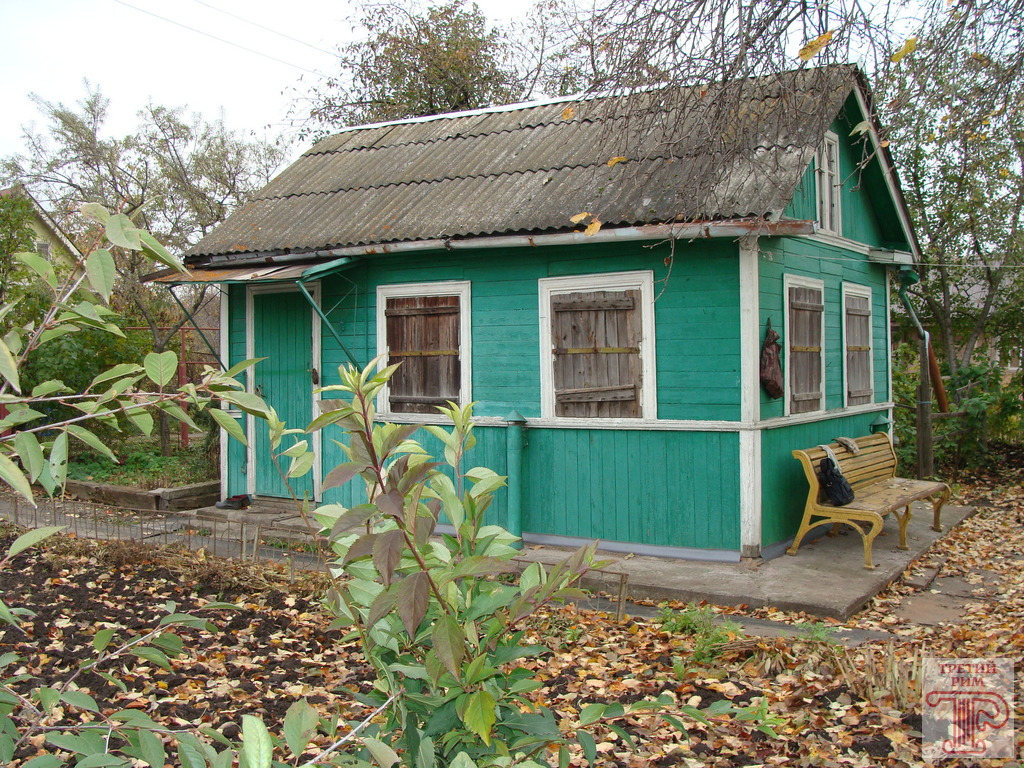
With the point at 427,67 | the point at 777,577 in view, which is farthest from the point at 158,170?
the point at 777,577

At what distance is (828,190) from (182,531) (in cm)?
772

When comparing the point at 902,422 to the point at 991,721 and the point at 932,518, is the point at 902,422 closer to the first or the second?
the point at 932,518

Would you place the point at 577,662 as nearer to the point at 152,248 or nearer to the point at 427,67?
the point at 152,248

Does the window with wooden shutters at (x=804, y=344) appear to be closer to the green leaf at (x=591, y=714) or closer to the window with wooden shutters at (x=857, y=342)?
the window with wooden shutters at (x=857, y=342)

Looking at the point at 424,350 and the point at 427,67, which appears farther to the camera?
the point at 427,67

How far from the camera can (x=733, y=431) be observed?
7.66 metres

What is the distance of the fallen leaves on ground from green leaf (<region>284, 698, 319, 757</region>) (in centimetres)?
212

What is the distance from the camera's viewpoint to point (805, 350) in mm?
8836

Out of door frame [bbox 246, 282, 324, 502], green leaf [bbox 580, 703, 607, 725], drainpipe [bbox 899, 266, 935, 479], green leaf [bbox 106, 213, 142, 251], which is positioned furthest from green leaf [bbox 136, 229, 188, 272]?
drainpipe [bbox 899, 266, 935, 479]

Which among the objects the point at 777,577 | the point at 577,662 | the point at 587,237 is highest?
the point at 587,237

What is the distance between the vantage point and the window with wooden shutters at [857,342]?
33.2ft

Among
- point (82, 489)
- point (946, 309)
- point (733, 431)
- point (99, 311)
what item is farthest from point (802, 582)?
point (946, 309)

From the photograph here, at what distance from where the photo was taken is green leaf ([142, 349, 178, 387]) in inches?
64.0

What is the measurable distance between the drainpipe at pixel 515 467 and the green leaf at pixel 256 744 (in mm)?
6940
